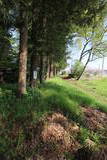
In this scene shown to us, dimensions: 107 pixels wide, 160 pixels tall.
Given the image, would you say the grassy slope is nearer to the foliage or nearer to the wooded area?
the wooded area

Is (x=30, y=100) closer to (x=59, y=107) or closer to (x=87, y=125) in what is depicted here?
(x=59, y=107)

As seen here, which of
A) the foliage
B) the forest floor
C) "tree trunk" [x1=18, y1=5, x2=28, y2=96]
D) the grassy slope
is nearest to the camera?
the forest floor

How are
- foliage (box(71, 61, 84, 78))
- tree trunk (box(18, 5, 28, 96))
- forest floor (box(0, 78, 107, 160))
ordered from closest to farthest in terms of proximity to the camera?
1. forest floor (box(0, 78, 107, 160))
2. tree trunk (box(18, 5, 28, 96))
3. foliage (box(71, 61, 84, 78))

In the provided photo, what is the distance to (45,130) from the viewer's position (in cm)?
457

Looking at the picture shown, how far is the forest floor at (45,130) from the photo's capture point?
12.8ft

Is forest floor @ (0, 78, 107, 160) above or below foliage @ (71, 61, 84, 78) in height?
below

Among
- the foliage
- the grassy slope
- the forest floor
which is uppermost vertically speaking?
the foliage

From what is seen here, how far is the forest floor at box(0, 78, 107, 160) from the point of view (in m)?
3.89

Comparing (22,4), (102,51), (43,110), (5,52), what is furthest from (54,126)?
(102,51)

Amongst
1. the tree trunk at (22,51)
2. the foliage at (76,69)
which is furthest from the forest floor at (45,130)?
the foliage at (76,69)

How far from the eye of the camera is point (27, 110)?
17.4 feet

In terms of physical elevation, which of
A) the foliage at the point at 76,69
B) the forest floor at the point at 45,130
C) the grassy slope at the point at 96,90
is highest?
the foliage at the point at 76,69

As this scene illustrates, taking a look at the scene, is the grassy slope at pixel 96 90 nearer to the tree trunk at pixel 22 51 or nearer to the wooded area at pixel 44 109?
the wooded area at pixel 44 109

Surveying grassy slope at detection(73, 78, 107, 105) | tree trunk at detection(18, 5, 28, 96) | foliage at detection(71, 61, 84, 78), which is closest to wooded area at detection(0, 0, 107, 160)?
tree trunk at detection(18, 5, 28, 96)
